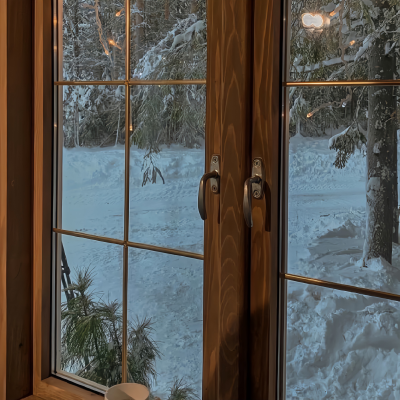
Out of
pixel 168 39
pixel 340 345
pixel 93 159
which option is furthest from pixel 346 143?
pixel 93 159

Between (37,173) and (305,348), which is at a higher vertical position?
(37,173)

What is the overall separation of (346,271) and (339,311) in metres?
0.09

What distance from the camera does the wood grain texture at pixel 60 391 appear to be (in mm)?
1451

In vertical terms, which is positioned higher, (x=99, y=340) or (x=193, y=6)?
(x=193, y=6)

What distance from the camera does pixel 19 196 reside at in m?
1.49

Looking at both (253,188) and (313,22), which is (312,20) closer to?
(313,22)

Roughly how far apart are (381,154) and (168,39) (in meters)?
0.62

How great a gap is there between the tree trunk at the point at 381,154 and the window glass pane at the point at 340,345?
0.13 meters

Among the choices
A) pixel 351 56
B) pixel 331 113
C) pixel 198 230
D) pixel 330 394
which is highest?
pixel 351 56

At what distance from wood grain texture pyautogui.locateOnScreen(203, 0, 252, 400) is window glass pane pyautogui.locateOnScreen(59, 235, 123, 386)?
37 centimetres

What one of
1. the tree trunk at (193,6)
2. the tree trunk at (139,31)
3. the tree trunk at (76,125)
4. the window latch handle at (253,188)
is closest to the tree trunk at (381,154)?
the window latch handle at (253,188)

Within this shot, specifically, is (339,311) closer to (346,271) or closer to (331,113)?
(346,271)

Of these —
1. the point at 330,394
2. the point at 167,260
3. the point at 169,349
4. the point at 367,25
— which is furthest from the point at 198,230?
the point at 367,25

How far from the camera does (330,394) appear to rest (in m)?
1.05
